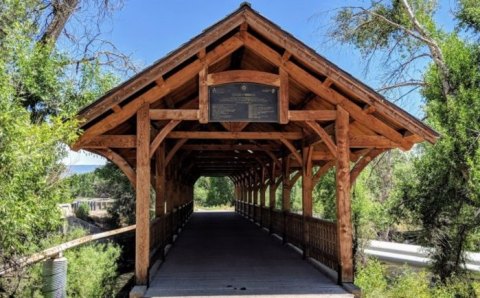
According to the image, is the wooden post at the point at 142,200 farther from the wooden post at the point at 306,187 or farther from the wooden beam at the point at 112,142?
the wooden post at the point at 306,187

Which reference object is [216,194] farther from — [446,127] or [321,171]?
[321,171]

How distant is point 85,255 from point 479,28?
13061 mm

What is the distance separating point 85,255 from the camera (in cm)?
1196

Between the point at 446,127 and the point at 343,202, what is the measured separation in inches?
249

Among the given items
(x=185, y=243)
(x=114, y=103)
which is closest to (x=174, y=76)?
(x=114, y=103)

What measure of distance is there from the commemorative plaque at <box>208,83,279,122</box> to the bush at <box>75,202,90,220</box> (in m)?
26.4

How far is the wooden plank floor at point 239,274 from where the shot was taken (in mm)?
6374

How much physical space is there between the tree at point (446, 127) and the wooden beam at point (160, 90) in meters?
6.59

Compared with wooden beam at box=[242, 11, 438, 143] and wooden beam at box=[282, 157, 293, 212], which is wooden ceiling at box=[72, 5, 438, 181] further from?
wooden beam at box=[282, 157, 293, 212]

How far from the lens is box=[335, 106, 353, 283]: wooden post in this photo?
685 centimetres

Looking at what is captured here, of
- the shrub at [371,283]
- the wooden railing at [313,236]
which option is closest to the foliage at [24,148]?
the wooden railing at [313,236]

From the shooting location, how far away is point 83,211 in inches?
1245

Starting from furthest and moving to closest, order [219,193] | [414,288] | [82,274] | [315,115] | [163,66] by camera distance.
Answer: [219,193], [82,274], [414,288], [315,115], [163,66]

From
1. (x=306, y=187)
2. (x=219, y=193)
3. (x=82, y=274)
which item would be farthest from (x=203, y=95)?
(x=219, y=193)
